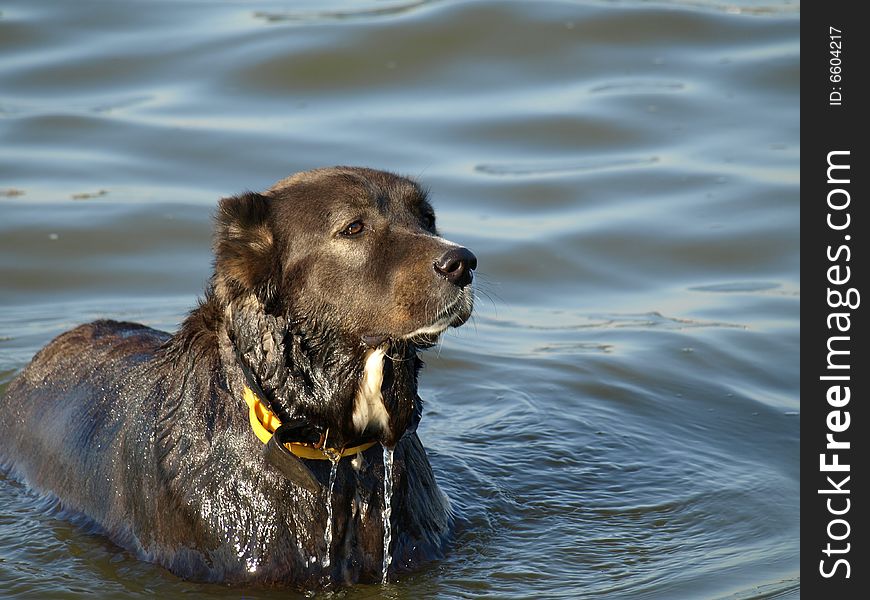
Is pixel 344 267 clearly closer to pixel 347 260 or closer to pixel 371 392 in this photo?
pixel 347 260

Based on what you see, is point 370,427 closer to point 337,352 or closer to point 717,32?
point 337,352

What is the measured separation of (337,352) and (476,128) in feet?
29.5

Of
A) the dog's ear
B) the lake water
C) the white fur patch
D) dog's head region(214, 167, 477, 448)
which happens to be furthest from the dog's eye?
the lake water

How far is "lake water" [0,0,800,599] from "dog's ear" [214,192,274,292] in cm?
107

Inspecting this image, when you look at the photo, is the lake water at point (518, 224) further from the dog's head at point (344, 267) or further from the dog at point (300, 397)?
the dog's head at point (344, 267)

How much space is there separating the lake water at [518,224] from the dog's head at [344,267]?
25.4 inches

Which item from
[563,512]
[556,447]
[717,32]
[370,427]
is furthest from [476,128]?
[370,427]

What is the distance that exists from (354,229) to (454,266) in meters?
0.52

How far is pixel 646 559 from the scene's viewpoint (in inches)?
280

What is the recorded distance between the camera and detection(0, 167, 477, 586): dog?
6113mm

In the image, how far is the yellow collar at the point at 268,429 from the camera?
6.16 m

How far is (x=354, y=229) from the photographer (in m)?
6.18

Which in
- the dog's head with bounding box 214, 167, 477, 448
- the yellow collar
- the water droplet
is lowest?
the water droplet

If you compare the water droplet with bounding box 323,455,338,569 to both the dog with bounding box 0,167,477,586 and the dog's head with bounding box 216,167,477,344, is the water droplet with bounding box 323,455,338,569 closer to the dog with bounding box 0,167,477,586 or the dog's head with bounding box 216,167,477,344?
the dog with bounding box 0,167,477,586
